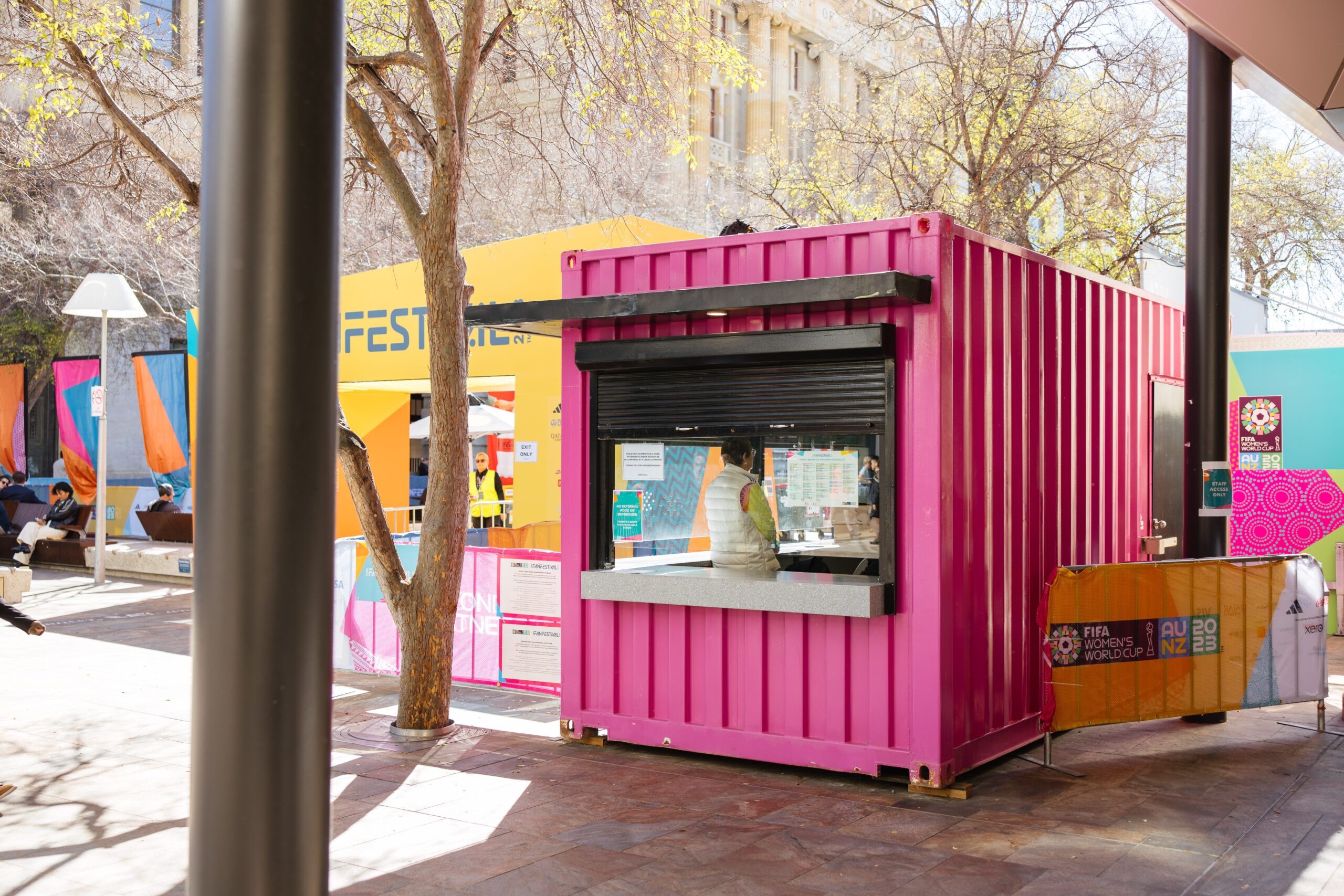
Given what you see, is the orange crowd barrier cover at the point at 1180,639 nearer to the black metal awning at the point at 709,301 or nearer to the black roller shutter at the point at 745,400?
the black roller shutter at the point at 745,400

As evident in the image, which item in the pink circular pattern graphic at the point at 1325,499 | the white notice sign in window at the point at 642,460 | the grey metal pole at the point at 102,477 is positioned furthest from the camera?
the grey metal pole at the point at 102,477

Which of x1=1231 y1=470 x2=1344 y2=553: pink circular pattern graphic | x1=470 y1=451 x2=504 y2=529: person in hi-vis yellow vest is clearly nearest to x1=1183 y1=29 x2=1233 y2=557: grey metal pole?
x1=1231 y1=470 x2=1344 y2=553: pink circular pattern graphic

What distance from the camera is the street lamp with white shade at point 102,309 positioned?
17438 mm

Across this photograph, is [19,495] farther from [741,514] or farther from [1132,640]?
[1132,640]

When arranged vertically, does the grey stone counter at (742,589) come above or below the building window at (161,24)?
below

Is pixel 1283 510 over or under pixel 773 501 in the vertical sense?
under

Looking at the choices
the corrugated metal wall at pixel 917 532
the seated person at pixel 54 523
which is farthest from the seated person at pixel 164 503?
the corrugated metal wall at pixel 917 532

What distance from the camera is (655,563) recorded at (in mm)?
8156

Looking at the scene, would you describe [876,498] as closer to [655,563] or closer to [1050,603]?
[1050,603]

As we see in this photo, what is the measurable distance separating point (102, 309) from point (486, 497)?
630 centimetres

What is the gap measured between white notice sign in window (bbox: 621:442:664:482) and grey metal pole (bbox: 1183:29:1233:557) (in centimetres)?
386

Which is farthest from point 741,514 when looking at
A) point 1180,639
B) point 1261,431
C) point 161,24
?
point 161,24

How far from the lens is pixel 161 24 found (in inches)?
527

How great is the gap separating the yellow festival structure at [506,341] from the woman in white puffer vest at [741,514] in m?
4.68
